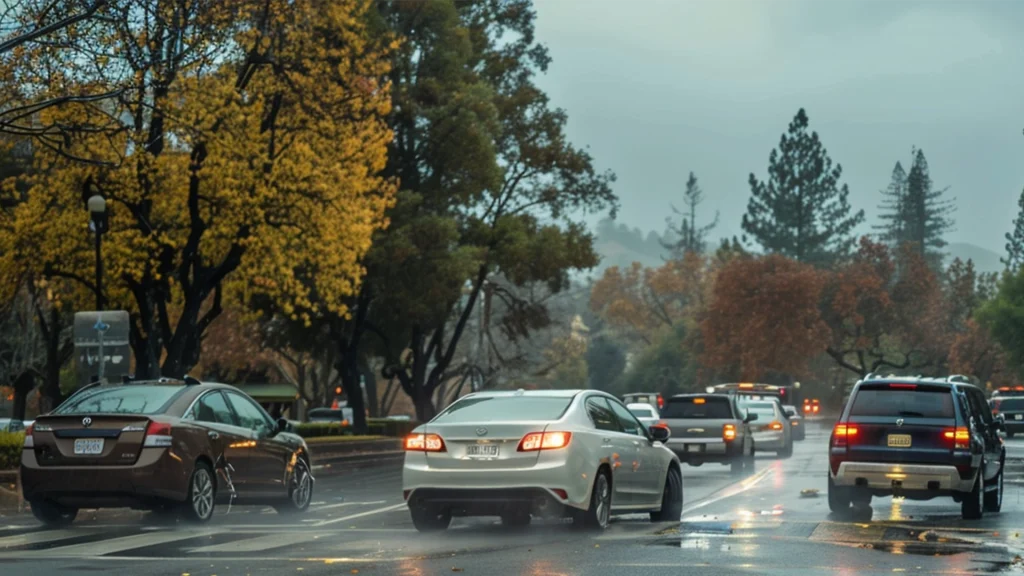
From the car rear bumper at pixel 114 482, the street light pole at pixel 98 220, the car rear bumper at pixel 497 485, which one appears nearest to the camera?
the car rear bumper at pixel 497 485

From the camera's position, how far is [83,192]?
32750 millimetres

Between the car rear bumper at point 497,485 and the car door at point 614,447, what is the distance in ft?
1.94

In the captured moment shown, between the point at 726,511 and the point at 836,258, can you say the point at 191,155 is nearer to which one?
the point at 726,511

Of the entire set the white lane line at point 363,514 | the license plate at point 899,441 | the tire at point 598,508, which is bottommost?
the white lane line at point 363,514

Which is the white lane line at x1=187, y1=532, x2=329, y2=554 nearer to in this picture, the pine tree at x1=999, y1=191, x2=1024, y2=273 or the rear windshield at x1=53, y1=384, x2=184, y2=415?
the rear windshield at x1=53, y1=384, x2=184, y2=415

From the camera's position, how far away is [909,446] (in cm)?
1766

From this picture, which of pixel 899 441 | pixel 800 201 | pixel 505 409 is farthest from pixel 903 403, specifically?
pixel 800 201

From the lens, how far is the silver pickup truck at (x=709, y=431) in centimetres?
3119

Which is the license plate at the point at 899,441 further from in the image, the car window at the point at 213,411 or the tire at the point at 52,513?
the tire at the point at 52,513

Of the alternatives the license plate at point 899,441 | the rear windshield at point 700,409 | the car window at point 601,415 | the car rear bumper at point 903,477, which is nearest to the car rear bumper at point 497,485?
the car window at point 601,415

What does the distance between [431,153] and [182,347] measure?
48.8ft

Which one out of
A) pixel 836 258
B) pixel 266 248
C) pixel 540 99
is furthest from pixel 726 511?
pixel 836 258

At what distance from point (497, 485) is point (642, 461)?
238 centimetres

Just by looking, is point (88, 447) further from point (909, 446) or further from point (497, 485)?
point (909, 446)
